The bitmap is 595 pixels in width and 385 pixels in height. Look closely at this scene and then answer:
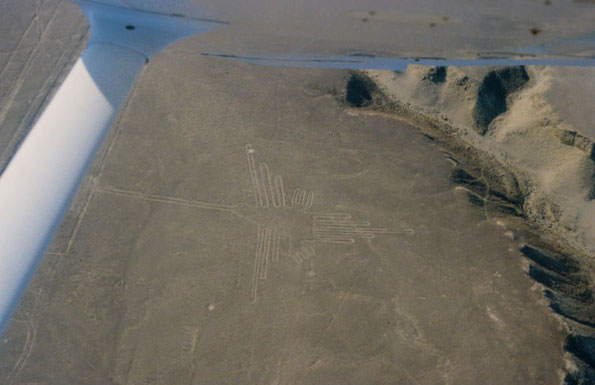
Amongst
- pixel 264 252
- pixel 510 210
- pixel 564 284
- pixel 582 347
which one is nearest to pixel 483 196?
pixel 510 210

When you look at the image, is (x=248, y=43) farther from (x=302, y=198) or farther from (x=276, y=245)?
(x=302, y=198)

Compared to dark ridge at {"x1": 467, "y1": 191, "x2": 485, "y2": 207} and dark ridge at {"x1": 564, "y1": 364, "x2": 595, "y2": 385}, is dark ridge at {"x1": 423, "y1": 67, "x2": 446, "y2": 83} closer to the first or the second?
dark ridge at {"x1": 467, "y1": 191, "x2": 485, "y2": 207}

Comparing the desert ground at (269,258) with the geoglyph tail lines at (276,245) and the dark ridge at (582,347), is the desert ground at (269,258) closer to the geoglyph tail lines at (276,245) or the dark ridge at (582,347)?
the geoglyph tail lines at (276,245)

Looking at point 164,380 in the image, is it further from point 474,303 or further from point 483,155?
point 483,155

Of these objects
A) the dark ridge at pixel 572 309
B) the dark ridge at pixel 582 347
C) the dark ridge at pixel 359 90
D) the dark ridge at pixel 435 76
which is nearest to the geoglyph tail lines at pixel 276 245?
the dark ridge at pixel 359 90

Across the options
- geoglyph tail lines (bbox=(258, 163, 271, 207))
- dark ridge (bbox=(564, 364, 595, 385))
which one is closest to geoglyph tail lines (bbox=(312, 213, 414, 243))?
geoglyph tail lines (bbox=(258, 163, 271, 207))

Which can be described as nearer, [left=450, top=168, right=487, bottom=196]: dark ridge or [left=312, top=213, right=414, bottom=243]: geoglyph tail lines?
[left=312, top=213, right=414, bottom=243]: geoglyph tail lines
